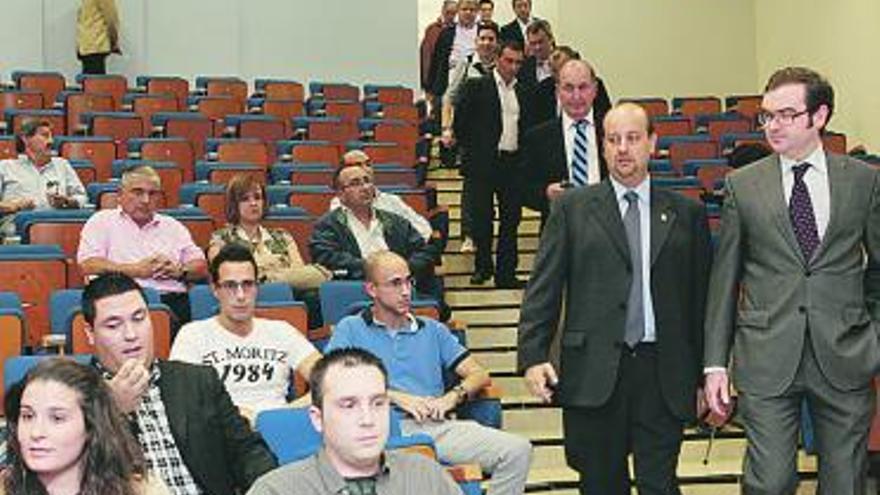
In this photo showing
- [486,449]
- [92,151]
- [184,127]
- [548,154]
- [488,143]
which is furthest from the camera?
[184,127]

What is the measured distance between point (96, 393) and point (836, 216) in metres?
1.94

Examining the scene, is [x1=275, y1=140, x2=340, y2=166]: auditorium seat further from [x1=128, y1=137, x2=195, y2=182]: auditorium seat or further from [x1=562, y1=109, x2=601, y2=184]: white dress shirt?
[x1=562, y1=109, x2=601, y2=184]: white dress shirt

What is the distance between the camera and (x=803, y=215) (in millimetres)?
3699

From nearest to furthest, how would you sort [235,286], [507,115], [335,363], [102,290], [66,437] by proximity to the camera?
[66,437] → [335,363] → [102,290] → [235,286] → [507,115]

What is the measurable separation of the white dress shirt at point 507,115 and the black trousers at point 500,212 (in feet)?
0.19

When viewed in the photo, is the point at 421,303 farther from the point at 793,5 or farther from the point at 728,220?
the point at 793,5

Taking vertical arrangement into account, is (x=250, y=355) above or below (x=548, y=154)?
below

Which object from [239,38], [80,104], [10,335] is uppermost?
[239,38]

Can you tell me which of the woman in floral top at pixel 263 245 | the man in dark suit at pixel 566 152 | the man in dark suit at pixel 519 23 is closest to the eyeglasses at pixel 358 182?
the woman in floral top at pixel 263 245

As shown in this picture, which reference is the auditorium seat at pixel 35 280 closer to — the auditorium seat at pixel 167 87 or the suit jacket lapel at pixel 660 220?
the suit jacket lapel at pixel 660 220

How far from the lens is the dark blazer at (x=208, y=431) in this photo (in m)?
3.46

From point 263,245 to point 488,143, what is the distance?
1858mm

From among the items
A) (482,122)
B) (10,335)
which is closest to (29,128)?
(482,122)

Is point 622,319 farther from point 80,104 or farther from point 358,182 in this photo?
point 80,104
